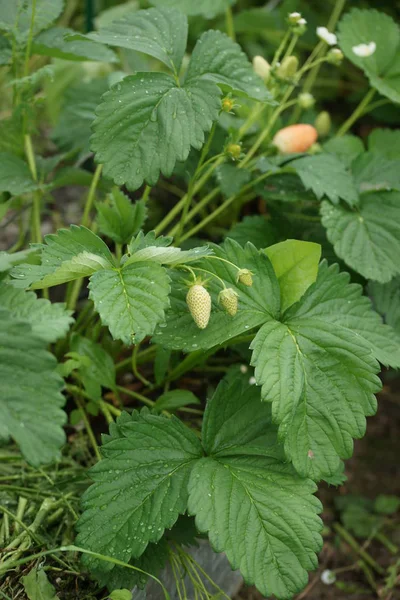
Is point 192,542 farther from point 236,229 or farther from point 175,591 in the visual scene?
point 236,229

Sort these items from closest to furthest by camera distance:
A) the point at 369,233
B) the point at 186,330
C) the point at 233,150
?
the point at 186,330, the point at 233,150, the point at 369,233

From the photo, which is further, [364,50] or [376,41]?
[376,41]

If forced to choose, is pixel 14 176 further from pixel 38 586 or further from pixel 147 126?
pixel 38 586

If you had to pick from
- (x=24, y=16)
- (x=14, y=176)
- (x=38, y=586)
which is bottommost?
(x=38, y=586)

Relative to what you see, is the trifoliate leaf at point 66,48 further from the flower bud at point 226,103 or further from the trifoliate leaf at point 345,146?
the trifoliate leaf at point 345,146

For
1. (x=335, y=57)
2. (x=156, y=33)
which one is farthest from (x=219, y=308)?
(x=335, y=57)

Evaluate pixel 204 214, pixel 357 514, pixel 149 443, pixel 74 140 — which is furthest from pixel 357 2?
pixel 149 443

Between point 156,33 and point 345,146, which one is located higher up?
point 156,33
